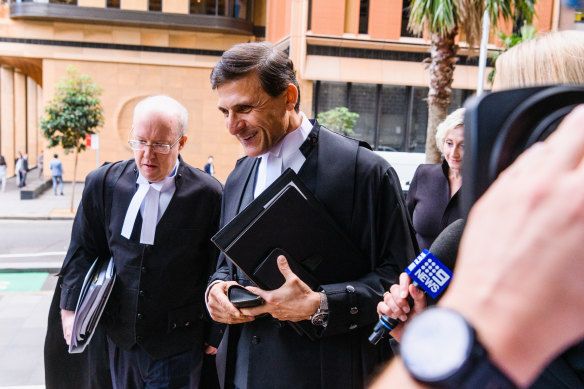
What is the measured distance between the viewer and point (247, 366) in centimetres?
185

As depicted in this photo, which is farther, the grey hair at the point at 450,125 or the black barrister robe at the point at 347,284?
the grey hair at the point at 450,125

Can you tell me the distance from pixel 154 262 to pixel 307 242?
1129 millimetres

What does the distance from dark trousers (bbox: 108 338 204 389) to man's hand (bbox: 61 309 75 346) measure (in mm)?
212

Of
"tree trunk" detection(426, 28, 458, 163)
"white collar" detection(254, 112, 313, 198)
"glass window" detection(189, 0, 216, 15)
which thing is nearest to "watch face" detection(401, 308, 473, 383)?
"white collar" detection(254, 112, 313, 198)

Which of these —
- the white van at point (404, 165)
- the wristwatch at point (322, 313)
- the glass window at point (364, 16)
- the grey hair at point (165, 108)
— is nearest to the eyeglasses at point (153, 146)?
the grey hair at point (165, 108)

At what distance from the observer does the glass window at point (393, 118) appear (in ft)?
64.3

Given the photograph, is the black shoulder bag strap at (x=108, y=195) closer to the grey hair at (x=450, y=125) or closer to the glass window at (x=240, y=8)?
the grey hair at (x=450, y=125)

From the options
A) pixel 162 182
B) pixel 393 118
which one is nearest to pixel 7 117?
pixel 393 118

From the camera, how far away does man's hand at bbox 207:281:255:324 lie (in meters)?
1.78

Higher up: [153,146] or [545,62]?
[545,62]

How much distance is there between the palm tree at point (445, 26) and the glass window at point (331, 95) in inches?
423

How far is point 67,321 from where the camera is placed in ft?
8.57

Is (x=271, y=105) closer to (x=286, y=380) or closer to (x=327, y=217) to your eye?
(x=327, y=217)

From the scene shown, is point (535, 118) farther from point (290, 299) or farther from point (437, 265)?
point (290, 299)
